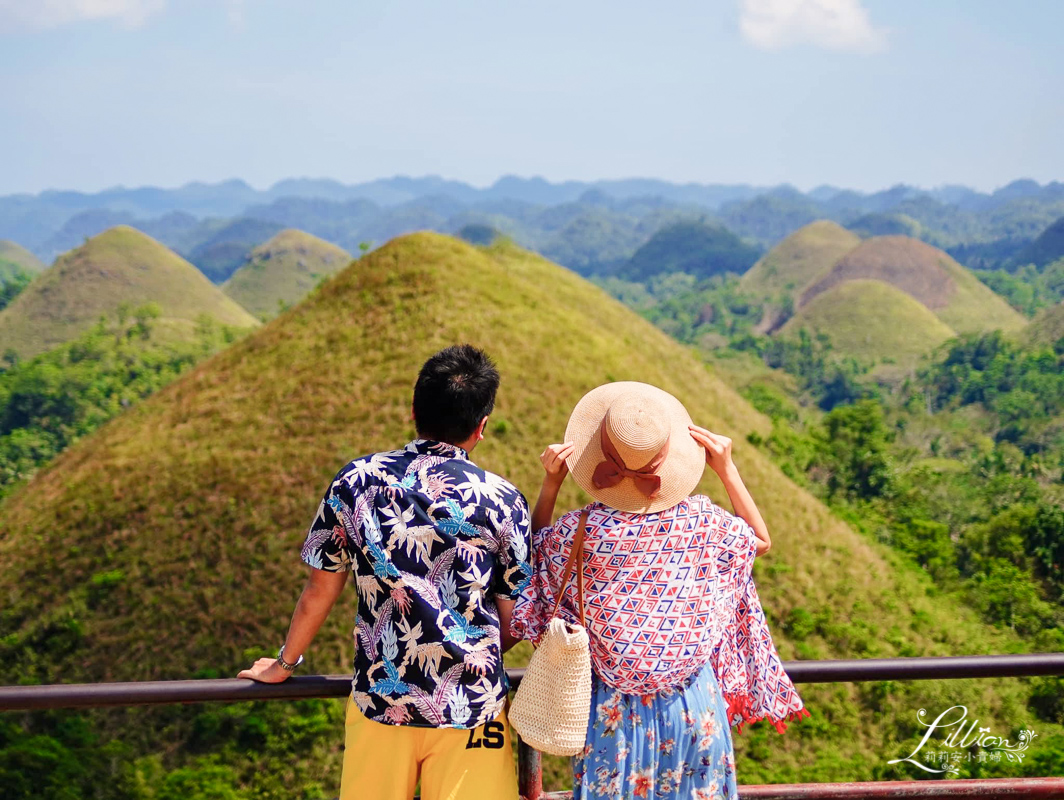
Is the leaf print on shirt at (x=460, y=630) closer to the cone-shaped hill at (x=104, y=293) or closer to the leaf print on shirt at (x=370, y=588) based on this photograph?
the leaf print on shirt at (x=370, y=588)

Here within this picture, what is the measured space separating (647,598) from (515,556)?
46 cm

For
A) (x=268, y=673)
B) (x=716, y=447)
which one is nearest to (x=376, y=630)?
(x=268, y=673)

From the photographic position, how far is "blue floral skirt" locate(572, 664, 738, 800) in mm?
2789

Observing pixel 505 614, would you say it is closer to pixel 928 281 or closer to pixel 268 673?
Answer: pixel 268 673

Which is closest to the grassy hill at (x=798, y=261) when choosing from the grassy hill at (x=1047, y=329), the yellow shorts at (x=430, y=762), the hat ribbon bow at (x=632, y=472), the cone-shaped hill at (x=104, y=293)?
the grassy hill at (x=1047, y=329)

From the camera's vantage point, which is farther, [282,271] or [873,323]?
[282,271]

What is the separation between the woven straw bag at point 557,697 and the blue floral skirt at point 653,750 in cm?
16

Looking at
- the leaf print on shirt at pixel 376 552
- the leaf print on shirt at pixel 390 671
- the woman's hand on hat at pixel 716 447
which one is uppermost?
the woman's hand on hat at pixel 716 447

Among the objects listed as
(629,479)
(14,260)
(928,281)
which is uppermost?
(14,260)

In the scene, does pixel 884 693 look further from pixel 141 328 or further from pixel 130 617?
pixel 141 328

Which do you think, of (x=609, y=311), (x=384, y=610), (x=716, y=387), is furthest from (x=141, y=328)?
(x=384, y=610)

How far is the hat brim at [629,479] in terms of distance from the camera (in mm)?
2873

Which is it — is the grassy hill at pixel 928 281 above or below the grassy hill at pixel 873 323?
above

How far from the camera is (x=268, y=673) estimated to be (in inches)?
116
